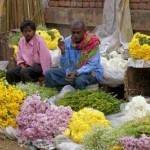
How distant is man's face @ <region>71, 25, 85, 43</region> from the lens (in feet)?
25.3

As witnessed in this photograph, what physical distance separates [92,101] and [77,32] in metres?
1.25

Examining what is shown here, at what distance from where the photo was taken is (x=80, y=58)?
799 centimetres

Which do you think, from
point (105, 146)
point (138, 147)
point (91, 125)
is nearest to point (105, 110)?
point (91, 125)

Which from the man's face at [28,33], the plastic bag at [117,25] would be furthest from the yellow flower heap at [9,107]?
the plastic bag at [117,25]

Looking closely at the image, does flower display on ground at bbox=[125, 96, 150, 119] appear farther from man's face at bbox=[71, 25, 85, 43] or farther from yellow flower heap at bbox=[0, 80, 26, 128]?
man's face at bbox=[71, 25, 85, 43]

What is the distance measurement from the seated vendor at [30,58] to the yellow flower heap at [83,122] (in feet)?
8.74

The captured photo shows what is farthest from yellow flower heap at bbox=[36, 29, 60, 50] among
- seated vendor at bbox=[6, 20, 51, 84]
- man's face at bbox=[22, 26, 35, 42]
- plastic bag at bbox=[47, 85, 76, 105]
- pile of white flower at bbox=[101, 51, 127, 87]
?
plastic bag at bbox=[47, 85, 76, 105]

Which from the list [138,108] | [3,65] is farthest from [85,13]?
[138,108]

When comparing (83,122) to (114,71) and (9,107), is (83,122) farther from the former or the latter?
(114,71)

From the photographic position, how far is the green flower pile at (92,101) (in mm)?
6922

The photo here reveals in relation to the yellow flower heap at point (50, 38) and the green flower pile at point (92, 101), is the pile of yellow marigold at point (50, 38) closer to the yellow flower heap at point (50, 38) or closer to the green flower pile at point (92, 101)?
the yellow flower heap at point (50, 38)

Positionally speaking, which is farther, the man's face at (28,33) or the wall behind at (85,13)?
the wall behind at (85,13)

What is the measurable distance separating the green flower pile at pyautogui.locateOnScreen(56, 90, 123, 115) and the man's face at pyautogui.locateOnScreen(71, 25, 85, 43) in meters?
0.92

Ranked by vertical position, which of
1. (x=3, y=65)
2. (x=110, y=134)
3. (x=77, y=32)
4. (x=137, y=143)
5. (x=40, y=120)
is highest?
(x=77, y=32)
